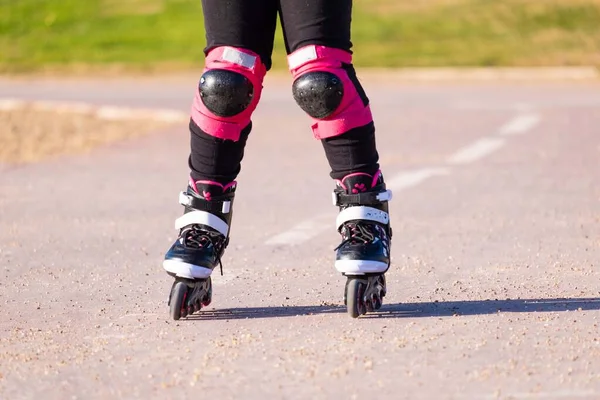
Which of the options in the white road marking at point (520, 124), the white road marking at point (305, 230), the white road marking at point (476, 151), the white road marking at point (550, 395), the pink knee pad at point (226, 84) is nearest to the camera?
the white road marking at point (550, 395)

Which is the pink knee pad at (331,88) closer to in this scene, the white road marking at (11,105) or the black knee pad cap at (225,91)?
the black knee pad cap at (225,91)

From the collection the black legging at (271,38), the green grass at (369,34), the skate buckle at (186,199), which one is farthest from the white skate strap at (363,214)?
the green grass at (369,34)

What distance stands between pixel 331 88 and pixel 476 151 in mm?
6274

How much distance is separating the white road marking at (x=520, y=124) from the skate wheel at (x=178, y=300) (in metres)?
7.89

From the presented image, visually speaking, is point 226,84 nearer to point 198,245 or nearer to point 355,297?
point 198,245

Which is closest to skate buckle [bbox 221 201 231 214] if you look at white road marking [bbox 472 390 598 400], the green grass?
white road marking [bbox 472 390 598 400]

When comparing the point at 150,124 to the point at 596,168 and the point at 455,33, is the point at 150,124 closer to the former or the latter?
the point at 596,168

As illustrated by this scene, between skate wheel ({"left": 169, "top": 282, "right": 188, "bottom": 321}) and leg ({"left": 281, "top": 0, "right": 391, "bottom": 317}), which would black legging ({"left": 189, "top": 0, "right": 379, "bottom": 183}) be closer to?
leg ({"left": 281, "top": 0, "right": 391, "bottom": 317})

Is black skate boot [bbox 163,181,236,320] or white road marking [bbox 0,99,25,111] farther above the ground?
white road marking [bbox 0,99,25,111]

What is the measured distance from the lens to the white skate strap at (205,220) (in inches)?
172

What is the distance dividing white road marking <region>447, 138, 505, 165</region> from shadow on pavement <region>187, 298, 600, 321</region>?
16.9 feet

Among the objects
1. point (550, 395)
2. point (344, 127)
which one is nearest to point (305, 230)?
point (344, 127)

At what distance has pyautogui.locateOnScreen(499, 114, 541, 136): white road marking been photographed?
12.1 metres

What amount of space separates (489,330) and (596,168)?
17.3 ft
